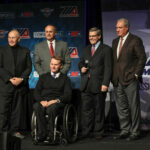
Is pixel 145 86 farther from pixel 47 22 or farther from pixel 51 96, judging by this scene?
pixel 47 22

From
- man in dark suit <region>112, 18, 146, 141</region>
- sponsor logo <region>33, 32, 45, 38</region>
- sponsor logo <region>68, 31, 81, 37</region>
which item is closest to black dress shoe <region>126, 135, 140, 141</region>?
man in dark suit <region>112, 18, 146, 141</region>

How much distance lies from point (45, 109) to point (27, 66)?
2.68 ft

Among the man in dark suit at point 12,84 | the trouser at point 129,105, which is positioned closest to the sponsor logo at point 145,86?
the trouser at point 129,105

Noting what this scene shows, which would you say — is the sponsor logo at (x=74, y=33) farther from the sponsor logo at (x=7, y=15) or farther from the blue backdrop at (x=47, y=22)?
the sponsor logo at (x=7, y=15)

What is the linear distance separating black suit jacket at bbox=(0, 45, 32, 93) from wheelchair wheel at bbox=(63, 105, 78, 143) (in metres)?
0.76

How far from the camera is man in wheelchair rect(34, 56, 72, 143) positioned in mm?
4094

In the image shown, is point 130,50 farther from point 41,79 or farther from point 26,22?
point 26,22

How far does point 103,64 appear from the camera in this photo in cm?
459

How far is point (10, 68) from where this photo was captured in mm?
4609

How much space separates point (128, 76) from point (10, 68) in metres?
1.56

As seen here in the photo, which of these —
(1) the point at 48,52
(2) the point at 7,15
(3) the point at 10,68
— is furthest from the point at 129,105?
(2) the point at 7,15

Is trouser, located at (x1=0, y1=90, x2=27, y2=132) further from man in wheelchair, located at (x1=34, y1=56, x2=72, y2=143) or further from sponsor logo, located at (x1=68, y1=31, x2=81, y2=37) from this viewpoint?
sponsor logo, located at (x1=68, y1=31, x2=81, y2=37)

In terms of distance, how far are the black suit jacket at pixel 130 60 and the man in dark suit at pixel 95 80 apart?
0.14 meters

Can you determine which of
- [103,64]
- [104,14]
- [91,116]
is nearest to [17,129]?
[91,116]
